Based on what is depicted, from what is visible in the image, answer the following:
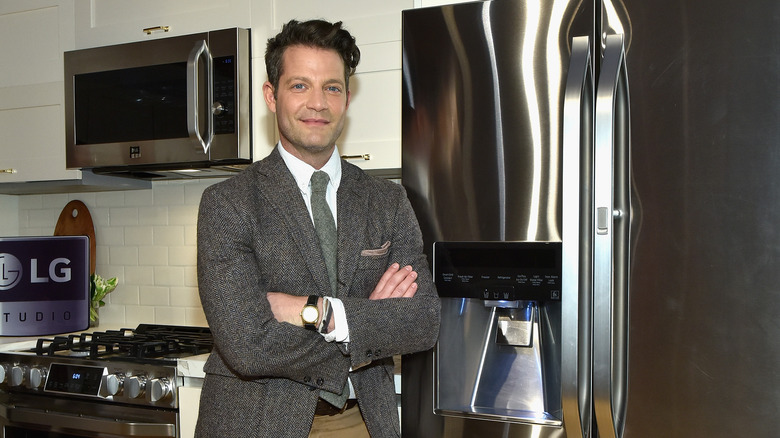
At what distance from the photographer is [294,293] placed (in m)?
1.83

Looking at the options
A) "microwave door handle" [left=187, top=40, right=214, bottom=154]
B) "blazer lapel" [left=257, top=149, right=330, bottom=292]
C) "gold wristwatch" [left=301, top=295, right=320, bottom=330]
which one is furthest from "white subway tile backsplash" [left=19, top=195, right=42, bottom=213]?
"gold wristwatch" [left=301, top=295, right=320, bottom=330]

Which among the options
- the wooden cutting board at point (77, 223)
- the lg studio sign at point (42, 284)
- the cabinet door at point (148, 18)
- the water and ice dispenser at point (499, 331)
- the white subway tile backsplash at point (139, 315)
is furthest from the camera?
the wooden cutting board at point (77, 223)

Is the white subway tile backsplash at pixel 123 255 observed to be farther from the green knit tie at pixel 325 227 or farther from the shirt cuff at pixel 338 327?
the shirt cuff at pixel 338 327

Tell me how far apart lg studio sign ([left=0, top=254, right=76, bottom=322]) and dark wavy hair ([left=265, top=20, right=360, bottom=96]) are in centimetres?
165

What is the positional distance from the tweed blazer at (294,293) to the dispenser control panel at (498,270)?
10cm

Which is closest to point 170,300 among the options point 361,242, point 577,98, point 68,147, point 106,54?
point 68,147

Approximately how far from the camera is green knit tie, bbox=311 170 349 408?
6.14 ft

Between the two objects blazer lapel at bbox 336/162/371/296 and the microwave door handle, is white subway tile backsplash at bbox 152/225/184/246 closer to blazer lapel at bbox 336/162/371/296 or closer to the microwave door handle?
the microwave door handle

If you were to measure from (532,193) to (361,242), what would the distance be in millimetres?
432

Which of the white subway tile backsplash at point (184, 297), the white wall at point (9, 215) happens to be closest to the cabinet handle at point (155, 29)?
the white subway tile backsplash at point (184, 297)

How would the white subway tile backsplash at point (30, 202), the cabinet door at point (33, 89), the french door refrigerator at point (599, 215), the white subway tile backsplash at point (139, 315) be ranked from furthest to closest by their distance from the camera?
the white subway tile backsplash at point (30, 202), the white subway tile backsplash at point (139, 315), the cabinet door at point (33, 89), the french door refrigerator at point (599, 215)

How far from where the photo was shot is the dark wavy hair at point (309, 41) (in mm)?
1895

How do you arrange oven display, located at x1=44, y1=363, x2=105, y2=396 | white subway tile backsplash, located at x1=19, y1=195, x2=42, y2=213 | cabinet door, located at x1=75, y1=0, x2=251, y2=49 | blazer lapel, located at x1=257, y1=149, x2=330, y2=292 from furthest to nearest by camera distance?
1. white subway tile backsplash, located at x1=19, y1=195, x2=42, y2=213
2. cabinet door, located at x1=75, y1=0, x2=251, y2=49
3. oven display, located at x1=44, y1=363, x2=105, y2=396
4. blazer lapel, located at x1=257, y1=149, x2=330, y2=292

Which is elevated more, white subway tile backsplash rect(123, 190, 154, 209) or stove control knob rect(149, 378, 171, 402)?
white subway tile backsplash rect(123, 190, 154, 209)
